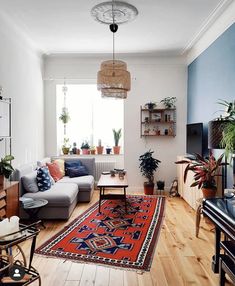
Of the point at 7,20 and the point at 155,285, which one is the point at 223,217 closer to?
the point at 155,285

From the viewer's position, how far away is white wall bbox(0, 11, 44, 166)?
4.14 meters

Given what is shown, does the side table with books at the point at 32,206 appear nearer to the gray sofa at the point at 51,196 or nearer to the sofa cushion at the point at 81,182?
the gray sofa at the point at 51,196

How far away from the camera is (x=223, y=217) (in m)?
2.08

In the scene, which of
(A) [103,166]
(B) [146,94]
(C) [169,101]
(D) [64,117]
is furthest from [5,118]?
(C) [169,101]

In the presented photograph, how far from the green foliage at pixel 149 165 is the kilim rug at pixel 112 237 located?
3.78ft

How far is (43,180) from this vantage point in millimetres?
4379

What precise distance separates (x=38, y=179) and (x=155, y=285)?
8.55ft

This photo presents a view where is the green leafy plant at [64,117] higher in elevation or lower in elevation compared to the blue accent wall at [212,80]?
lower

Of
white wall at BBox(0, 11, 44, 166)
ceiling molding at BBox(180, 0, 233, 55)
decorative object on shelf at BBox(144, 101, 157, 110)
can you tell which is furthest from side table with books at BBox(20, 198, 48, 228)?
ceiling molding at BBox(180, 0, 233, 55)

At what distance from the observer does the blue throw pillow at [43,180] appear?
434 cm

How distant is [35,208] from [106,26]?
9.85 feet

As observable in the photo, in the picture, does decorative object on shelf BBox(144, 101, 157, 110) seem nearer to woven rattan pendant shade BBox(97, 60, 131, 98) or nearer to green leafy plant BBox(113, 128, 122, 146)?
Result: green leafy plant BBox(113, 128, 122, 146)

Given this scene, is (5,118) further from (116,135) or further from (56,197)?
(116,135)

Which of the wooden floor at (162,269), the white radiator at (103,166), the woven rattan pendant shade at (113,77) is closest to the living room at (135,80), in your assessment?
the wooden floor at (162,269)
